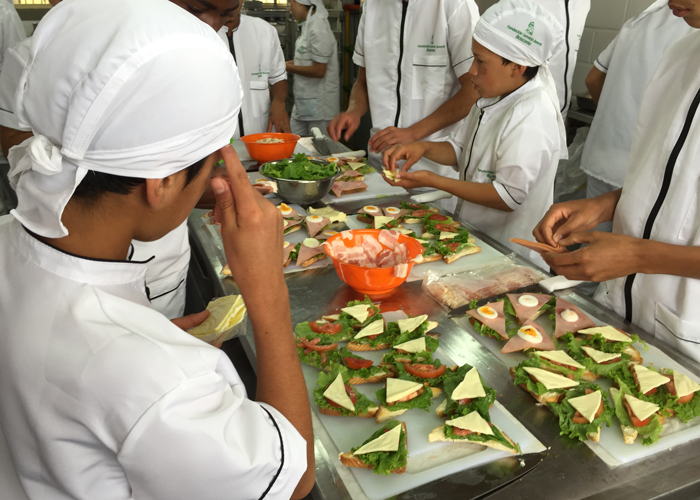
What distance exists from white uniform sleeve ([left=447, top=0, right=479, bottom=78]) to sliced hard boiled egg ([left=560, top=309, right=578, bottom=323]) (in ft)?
7.59

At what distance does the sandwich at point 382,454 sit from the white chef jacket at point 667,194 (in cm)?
106

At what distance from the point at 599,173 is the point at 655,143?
275 cm

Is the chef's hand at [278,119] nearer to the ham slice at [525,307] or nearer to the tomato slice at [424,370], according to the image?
the ham slice at [525,307]

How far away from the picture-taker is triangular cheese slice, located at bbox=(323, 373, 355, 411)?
1317 millimetres

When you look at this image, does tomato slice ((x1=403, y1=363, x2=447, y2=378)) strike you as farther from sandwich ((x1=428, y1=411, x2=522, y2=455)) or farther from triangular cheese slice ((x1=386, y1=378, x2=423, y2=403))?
sandwich ((x1=428, y1=411, x2=522, y2=455))

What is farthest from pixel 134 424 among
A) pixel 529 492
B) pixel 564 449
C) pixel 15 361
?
pixel 564 449

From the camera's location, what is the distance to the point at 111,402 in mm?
781

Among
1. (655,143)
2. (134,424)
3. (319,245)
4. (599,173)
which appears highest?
(655,143)

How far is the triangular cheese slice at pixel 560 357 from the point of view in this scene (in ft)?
4.82

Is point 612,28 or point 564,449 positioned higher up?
point 612,28

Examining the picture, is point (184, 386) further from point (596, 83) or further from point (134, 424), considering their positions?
point (596, 83)

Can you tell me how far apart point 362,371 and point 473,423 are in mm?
350

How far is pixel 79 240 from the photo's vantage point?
0.90 m

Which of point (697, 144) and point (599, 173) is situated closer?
point (697, 144)
